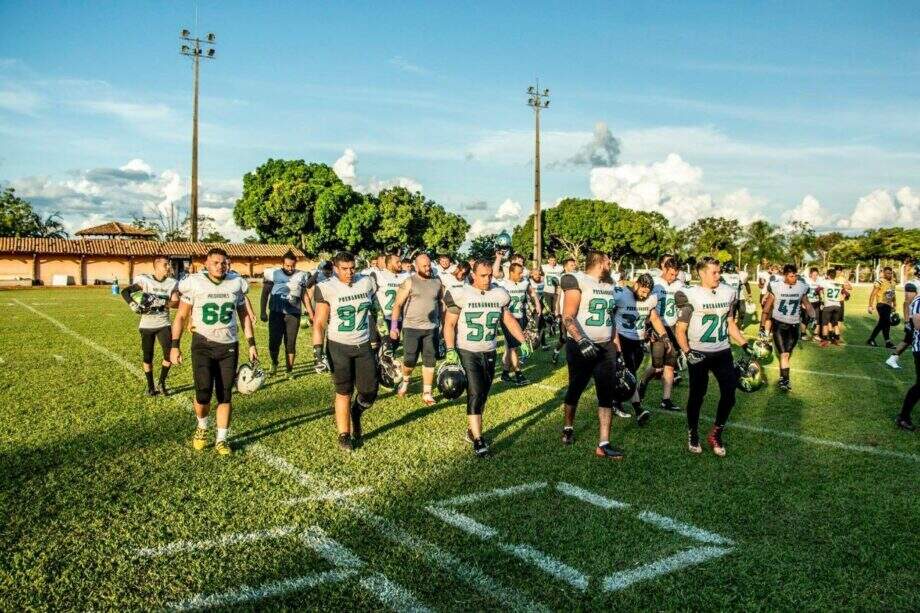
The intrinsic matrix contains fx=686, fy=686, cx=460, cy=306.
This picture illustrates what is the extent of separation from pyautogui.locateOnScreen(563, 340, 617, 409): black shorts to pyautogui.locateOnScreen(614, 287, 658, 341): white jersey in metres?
1.34

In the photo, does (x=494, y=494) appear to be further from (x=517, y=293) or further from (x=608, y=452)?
(x=517, y=293)

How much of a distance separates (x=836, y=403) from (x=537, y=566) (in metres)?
7.05

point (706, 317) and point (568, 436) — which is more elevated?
point (706, 317)

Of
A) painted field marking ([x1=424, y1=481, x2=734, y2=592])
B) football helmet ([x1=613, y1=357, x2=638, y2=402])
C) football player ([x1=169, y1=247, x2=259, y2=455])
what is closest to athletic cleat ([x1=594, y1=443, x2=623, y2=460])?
football helmet ([x1=613, y1=357, x2=638, y2=402])

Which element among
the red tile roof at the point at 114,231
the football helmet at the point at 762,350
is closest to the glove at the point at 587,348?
the football helmet at the point at 762,350

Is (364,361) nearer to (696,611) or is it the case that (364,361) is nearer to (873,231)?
(696,611)

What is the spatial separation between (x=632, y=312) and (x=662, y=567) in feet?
14.7

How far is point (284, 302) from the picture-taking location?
1142cm

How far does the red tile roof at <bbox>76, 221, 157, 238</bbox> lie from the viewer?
221ft

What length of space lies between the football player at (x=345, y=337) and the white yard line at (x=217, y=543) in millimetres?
2019

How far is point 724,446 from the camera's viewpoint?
7.25 m

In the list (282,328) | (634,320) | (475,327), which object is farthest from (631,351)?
(282,328)

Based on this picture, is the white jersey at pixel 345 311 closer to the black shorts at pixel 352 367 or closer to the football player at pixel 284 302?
the black shorts at pixel 352 367

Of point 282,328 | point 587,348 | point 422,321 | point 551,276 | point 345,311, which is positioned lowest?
point 282,328
